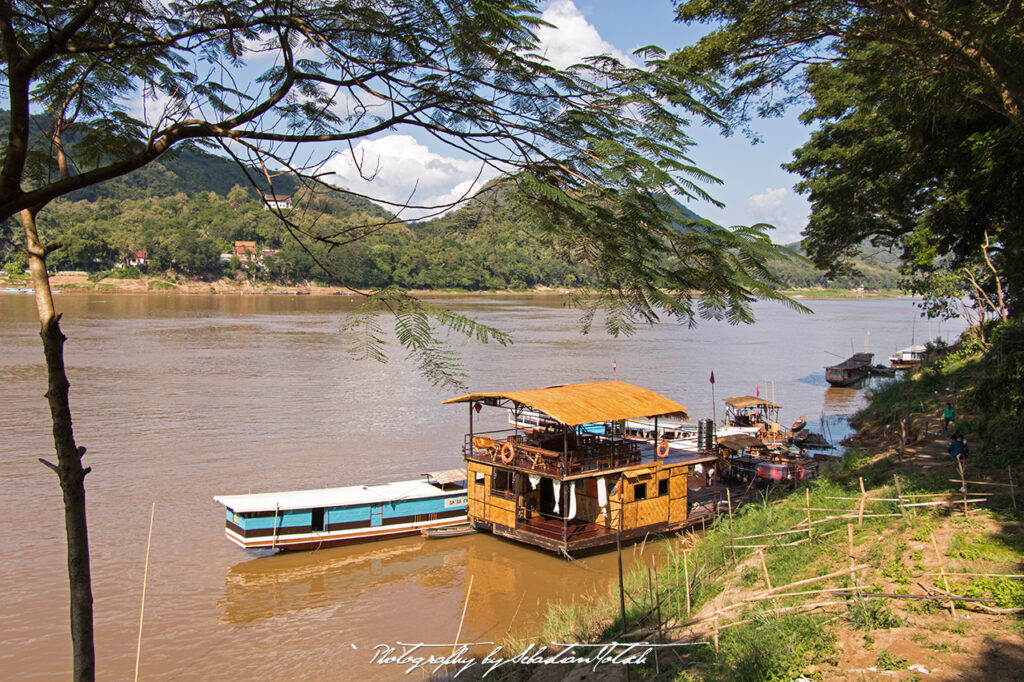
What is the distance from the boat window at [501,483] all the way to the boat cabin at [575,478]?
0.07 ft

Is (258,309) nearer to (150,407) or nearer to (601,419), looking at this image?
(150,407)

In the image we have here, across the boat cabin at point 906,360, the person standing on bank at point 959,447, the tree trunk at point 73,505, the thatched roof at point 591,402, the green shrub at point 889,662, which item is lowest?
the boat cabin at point 906,360

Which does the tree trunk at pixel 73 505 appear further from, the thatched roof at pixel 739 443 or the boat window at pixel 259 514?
the thatched roof at pixel 739 443

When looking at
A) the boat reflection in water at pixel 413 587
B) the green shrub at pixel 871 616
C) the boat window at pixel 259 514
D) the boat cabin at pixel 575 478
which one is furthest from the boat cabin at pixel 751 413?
the green shrub at pixel 871 616

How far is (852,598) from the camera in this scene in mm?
7020

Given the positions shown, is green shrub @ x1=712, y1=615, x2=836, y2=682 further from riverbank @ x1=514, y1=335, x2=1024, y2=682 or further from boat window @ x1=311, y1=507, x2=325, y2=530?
boat window @ x1=311, y1=507, x2=325, y2=530

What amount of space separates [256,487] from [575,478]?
334 inches

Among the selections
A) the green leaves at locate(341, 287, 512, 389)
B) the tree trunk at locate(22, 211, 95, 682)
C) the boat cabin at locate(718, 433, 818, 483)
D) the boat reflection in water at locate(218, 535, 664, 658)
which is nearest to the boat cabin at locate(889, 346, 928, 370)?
the boat cabin at locate(718, 433, 818, 483)

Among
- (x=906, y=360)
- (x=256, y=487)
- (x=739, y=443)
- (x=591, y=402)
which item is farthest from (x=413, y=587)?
(x=906, y=360)

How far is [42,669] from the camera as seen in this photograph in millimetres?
10195

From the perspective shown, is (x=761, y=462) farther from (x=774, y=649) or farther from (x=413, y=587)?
(x=774, y=649)

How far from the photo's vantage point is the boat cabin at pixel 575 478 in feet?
45.4

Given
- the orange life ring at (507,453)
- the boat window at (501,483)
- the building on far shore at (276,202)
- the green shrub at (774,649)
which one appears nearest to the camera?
the building on far shore at (276,202)

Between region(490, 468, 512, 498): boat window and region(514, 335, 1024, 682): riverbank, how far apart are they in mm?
3838
